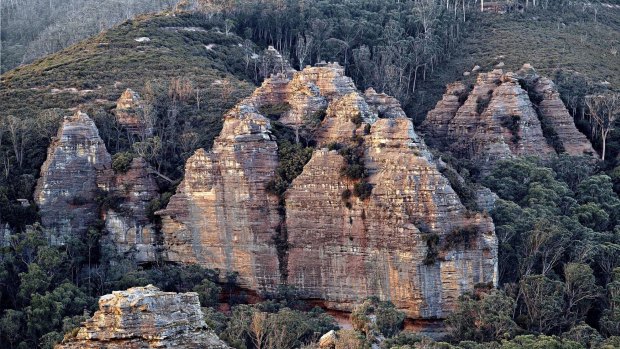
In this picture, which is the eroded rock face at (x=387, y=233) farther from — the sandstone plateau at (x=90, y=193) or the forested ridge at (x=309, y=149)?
the sandstone plateau at (x=90, y=193)

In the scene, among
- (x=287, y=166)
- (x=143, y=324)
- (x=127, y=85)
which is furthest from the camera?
(x=127, y=85)

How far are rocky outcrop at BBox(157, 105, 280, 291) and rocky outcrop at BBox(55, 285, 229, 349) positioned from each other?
2237 centimetres

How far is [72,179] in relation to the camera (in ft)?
195

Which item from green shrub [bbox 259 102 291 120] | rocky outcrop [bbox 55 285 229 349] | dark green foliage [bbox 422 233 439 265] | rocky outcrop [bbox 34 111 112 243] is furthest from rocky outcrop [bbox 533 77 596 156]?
rocky outcrop [bbox 55 285 229 349]

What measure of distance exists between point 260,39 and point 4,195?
136ft

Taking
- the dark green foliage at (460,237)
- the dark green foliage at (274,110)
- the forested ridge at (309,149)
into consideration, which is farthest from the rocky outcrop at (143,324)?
the dark green foliage at (274,110)

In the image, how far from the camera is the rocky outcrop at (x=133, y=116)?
6525 centimetres

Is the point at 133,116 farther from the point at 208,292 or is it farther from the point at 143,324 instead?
the point at 143,324

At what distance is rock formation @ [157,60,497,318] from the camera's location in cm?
5350

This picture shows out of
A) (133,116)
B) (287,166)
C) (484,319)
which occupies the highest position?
(133,116)

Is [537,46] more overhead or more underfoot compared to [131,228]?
more overhead

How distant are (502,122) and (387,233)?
66.7ft

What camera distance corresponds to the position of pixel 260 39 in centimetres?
9656

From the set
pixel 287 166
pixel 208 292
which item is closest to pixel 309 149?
pixel 287 166
